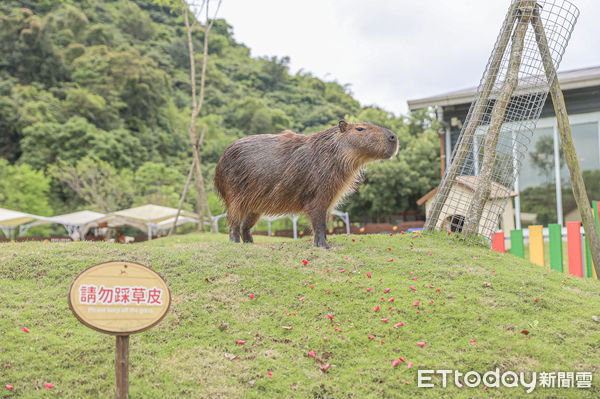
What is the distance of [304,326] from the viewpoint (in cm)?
423

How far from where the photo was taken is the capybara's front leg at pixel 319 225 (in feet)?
20.2

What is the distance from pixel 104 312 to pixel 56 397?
891mm

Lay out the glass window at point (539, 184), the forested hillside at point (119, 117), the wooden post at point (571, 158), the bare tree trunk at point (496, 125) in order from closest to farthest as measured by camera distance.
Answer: the wooden post at point (571, 158) → the bare tree trunk at point (496, 125) → the glass window at point (539, 184) → the forested hillside at point (119, 117)

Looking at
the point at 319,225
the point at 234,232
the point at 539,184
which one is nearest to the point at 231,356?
the point at 319,225

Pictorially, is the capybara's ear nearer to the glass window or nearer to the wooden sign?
the wooden sign

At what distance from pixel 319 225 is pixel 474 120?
2.91m

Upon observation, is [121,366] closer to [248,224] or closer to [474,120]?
[248,224]

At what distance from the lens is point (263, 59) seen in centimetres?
5491

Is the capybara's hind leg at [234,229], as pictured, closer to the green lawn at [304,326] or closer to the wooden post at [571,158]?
the green lawn at [304,326]

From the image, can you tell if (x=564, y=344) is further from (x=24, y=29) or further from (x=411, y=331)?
(x=24, y=29)

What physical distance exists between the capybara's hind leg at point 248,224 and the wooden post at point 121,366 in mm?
4007

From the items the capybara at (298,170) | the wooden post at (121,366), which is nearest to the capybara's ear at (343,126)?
the capybara at (298,170)

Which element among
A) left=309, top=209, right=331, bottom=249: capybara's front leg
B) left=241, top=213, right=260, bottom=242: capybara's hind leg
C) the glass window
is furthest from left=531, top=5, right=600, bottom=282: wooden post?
the glass window

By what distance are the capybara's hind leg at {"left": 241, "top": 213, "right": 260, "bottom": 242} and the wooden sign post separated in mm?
3891
